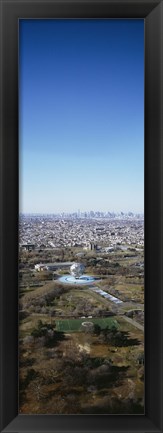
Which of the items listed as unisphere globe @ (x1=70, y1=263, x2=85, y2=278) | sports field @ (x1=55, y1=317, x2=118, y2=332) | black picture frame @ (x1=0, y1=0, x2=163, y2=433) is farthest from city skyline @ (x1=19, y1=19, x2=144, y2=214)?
sports field @ (x1=55, y1=317, x2=118, y2=332)

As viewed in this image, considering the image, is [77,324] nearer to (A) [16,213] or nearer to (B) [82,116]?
(A) [16,213]

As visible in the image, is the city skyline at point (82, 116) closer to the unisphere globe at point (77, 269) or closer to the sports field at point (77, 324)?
the unisphere globe at point (77, 269)

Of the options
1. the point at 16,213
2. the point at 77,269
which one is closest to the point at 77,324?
the point at 77,269

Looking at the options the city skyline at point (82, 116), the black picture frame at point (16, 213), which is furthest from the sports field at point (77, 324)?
the city skyline at point (82, 116)

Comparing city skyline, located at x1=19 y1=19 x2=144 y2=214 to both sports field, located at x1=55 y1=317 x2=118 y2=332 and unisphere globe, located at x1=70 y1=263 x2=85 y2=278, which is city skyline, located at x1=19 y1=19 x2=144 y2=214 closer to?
unisphere globe, located at x1=70 y1=263 x2=85 y2=278
